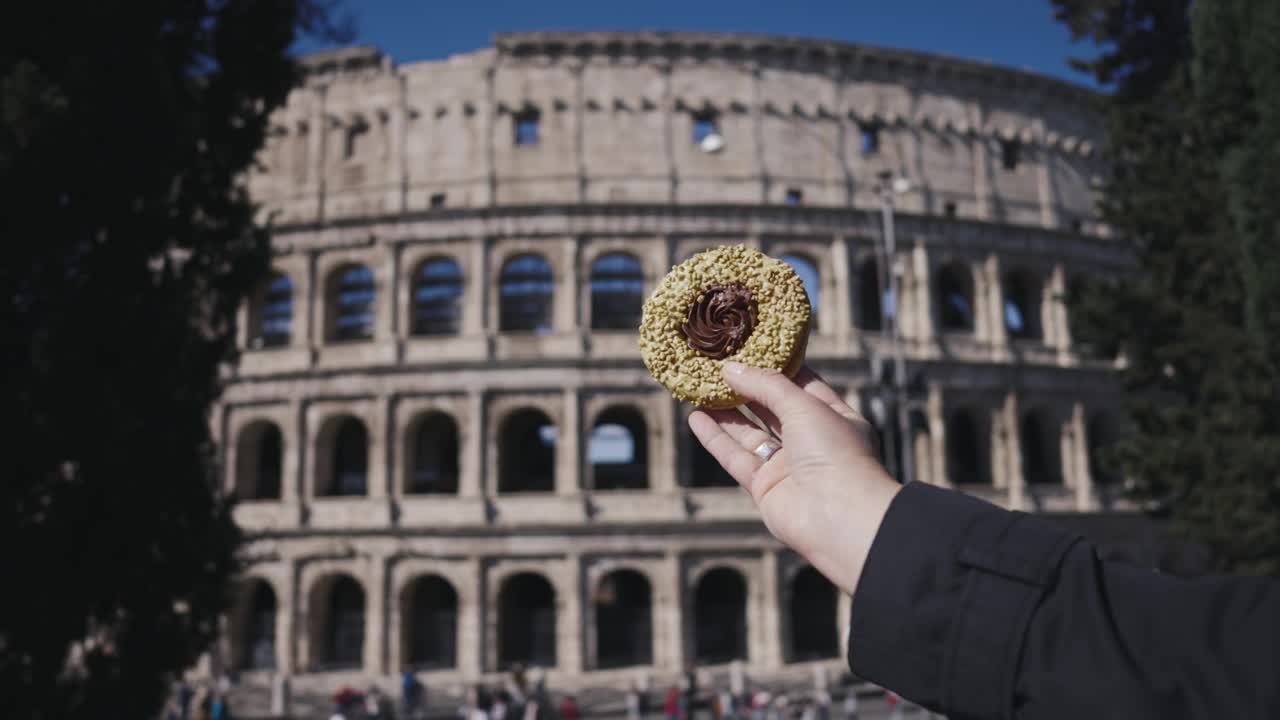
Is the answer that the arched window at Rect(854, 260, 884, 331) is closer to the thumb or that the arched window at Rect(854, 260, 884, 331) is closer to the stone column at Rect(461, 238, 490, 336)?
the stone column at Rect(461, 238, 490, 336)

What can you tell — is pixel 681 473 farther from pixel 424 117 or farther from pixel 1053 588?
pixel 1053 588

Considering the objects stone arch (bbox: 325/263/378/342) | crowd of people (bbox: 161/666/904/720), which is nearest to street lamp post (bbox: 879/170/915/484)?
crowd of people (bbox: 161/666/904/720)

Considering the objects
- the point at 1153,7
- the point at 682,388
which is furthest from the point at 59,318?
the point at 1153,7

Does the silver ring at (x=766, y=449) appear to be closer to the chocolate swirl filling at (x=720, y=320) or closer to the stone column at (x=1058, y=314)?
the chocolate swirl filling at (x=720, y=320)

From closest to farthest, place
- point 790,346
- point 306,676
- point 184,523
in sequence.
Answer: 1. point 790,346
2. point 184,523
3. point 306,676

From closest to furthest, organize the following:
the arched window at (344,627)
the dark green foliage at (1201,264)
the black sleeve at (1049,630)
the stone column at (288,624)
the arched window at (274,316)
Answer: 1. the black sleeve at (1049,630)
2. the dark green foliage at (1201,264)
3. the stone column at (288,624)
4. the arched window at (344,627)
5. the arched window at (274,316)

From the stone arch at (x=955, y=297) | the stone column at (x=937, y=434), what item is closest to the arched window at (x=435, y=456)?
the stone column at (x=937, y=434)
